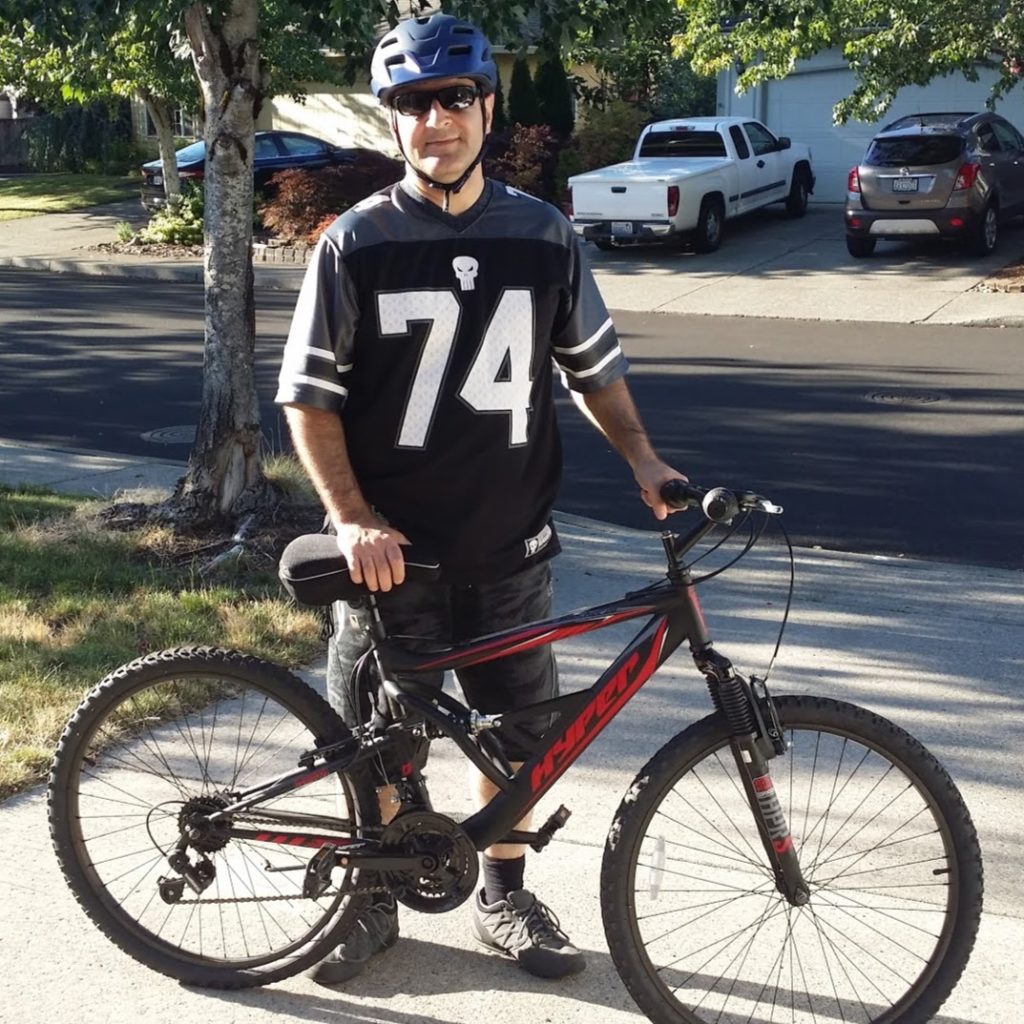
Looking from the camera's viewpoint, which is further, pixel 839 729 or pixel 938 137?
pixel 938 137

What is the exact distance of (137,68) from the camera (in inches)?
816

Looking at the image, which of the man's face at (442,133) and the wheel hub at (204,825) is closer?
the man's face at (442,133)

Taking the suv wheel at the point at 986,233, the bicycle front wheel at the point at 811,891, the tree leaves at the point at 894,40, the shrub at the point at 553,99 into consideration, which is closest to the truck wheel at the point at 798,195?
the tree leaves at the point at 894,40

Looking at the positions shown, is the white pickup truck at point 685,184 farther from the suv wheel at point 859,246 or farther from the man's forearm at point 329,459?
the man's forearm at point 329,459

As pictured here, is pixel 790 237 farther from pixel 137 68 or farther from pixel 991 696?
pixel 991 696

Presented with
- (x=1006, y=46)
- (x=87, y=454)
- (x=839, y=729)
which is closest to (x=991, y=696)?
(x=839, y=729)

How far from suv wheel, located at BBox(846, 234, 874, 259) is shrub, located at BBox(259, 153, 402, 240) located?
6.44m

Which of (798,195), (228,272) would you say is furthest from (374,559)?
(798,195)

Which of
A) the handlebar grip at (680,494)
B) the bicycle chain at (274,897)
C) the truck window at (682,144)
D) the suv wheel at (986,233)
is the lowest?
the suv wheel at (986,233)

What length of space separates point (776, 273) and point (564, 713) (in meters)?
16.0

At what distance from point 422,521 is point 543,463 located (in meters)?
0.30

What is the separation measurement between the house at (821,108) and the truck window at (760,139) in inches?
100

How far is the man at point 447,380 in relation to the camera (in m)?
3.17

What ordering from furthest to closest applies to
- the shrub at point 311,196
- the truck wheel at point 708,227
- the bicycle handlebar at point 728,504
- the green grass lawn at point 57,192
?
1. the green grass lawn at point 57,192
2. the shrub at point 311,196
3. the truck wheel at point 708,227
4. the bicycle handlebar at point 728,504
